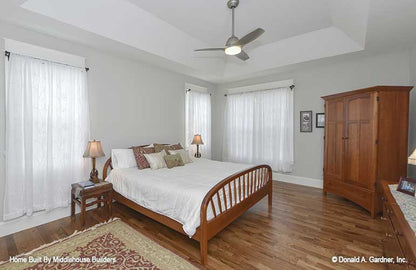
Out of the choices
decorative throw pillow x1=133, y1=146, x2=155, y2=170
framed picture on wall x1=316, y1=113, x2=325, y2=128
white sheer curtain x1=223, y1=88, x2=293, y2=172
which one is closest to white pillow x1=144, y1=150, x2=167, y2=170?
decorative throw pillow x1=133, y1=146, x2=155, y2=170

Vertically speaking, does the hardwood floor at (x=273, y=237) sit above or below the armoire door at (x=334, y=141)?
below

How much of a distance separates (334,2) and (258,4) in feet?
3.28

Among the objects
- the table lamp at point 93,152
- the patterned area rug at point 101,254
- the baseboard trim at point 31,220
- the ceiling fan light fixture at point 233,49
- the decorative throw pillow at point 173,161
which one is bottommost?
the patterned area rug at point 101,254

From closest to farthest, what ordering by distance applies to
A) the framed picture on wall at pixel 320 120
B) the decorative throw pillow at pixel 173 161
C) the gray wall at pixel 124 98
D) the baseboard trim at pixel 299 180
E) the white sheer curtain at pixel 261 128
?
the gray wall at pixel 124 98 < the decorative throw pillow at pixel 173 161 < the framed picture on wall at pixel 320 120 < the baseboard trim at pixel 299 180 < the white sheer curtain at pixel 261 128

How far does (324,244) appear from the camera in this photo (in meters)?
2.23

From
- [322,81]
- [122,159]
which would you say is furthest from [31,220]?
[322,81]

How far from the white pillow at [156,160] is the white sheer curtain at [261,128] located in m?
2.64

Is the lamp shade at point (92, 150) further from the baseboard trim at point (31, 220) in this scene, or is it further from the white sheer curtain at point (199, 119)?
the white sheer curtain at point (199, 119)

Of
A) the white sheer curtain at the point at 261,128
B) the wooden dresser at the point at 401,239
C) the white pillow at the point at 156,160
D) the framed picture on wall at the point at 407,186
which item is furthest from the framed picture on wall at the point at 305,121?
the white pillow at the point at 156,160

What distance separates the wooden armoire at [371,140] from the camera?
283cm

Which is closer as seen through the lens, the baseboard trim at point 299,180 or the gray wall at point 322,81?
the gray wall at point 322,81

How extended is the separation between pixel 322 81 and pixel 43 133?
17.0ft

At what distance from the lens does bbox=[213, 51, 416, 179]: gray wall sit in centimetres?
343

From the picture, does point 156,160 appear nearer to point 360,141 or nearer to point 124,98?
point 124,98
